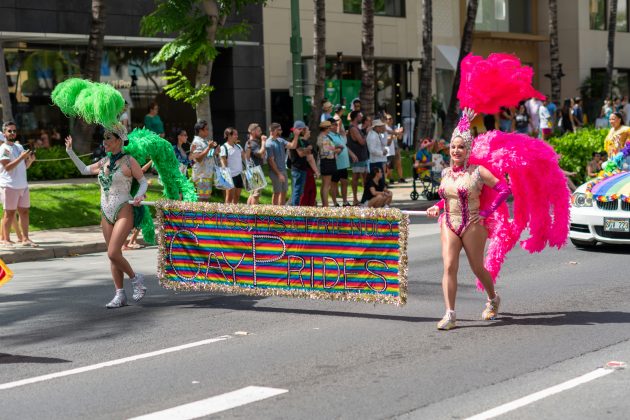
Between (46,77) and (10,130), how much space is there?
13.7m

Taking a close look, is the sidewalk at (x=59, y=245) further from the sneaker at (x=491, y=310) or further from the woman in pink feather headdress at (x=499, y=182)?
the sneaker at (x=491, y=310)

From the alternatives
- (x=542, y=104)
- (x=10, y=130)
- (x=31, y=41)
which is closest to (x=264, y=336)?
(x=10, y=130)

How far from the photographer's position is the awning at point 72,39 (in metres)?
27.8

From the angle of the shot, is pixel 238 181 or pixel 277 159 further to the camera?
pixel 277 159

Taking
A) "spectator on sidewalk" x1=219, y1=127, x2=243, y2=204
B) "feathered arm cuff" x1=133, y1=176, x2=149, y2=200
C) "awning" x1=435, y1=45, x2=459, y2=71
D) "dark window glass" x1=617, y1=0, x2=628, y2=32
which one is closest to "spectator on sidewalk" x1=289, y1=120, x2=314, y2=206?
"spectator on sidewalk" x1=219, y1=127, x2=243, y2=204

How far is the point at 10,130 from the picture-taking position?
16.1 metres

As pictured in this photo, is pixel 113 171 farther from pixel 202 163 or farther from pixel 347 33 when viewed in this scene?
pixel 347 33

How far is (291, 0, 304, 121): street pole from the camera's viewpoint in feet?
74.0

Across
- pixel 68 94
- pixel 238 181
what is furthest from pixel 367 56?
pixel 68 94

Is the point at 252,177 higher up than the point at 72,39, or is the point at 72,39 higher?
the point at 72,39

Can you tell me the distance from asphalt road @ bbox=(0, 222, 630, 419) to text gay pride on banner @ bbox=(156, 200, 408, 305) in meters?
0.31

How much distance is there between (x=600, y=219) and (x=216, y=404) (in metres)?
8.54

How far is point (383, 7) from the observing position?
132ft

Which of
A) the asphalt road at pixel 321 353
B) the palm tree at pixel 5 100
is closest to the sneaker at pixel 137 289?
the asphalt road at pixel 321 353
